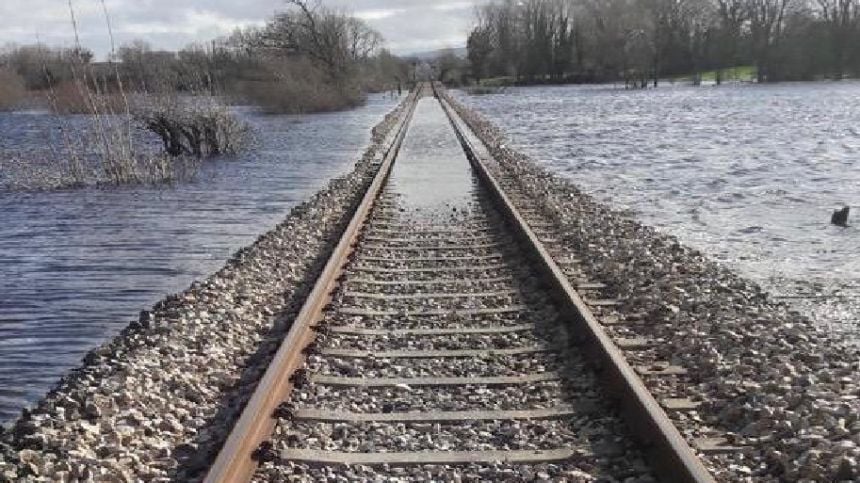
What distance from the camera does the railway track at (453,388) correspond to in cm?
462

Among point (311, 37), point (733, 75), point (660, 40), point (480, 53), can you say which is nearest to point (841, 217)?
point (311, 37)

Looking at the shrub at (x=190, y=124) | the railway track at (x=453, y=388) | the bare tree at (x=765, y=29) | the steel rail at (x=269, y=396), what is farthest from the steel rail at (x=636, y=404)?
the bare tree at (x=765, y=29)

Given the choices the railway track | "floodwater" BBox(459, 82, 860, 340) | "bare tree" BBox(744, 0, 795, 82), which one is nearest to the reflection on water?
"floodwater" BBox(459, 82, 860, 340)

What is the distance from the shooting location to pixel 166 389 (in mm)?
5910

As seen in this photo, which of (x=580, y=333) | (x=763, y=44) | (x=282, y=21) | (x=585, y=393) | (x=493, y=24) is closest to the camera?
(x=585, y=393)

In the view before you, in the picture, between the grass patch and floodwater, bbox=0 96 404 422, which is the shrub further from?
the grass patch

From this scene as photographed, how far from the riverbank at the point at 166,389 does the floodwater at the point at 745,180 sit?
4934 millimetres

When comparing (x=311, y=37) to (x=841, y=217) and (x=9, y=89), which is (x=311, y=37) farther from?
(x=841, y=217)

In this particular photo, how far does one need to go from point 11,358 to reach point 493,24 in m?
133

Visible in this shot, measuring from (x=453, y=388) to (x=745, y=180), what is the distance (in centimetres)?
1565

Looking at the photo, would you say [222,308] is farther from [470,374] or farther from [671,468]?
[671,468]

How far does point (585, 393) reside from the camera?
221 inches

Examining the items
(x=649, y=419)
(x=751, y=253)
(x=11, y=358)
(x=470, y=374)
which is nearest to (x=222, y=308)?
(x=11, y=358)

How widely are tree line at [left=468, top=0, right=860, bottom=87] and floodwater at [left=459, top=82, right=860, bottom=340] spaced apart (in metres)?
41.5
